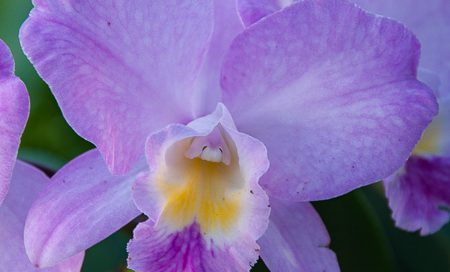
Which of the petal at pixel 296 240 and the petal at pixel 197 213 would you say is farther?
the petal at pixel 296 240

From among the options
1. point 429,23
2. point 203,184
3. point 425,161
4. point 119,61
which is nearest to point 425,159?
point 425,161

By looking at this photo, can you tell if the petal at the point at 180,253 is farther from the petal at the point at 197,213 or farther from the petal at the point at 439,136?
the petal at the point at 439,136

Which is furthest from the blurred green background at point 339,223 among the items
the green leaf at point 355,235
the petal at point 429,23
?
the petal at point 429,23

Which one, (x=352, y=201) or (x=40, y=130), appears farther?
(x=40, y=130)

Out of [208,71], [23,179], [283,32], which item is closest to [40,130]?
[23,179]

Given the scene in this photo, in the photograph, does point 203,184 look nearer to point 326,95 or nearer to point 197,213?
point 197,213

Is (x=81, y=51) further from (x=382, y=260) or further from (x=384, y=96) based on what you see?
(x=382, y=260)
